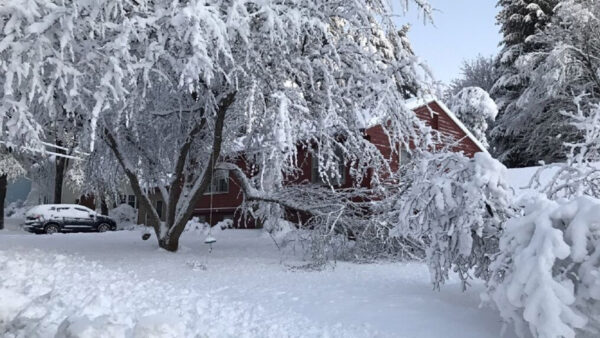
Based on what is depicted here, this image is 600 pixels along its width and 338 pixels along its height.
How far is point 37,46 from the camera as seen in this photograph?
23.9ft

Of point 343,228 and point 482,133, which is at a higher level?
point 482,133

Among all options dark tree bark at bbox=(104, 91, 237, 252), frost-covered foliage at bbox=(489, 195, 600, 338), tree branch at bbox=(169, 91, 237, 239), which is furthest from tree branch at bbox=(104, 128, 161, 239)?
frost-covered foliage at bbox=(489, 195, 600, 338)

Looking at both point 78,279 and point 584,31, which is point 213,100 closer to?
Answer: point 78,279

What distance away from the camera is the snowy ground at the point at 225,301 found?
5.31m

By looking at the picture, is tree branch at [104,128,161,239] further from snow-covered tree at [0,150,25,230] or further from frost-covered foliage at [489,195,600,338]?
snow-covered tree at [0,150,25,230]

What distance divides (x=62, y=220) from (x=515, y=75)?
2617 centimetres

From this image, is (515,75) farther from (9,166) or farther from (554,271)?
(554,271)

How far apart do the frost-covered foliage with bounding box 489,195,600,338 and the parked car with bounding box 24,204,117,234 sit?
2733 cm

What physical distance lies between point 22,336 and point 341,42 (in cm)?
848

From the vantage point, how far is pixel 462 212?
19.4 feet

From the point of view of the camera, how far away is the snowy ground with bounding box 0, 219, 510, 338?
17.4 feet

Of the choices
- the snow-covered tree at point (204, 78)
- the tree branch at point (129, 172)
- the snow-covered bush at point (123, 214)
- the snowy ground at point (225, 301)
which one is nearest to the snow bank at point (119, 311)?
the snowy ground at point (225, 301)

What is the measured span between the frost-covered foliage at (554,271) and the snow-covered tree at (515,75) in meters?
27.4

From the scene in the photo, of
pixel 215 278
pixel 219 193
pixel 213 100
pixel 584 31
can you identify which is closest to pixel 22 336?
pixel 215 278
